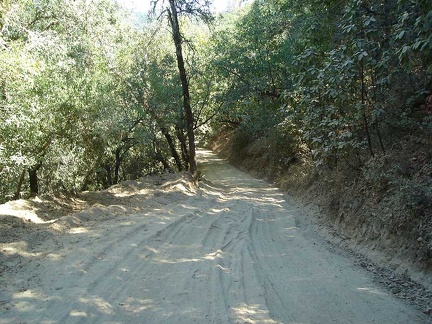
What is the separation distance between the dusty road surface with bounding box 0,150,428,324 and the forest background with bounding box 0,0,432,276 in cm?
140

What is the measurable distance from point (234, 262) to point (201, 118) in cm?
1707

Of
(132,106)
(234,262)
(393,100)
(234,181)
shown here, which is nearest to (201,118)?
(234,181)

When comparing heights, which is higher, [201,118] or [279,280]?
[201,118]

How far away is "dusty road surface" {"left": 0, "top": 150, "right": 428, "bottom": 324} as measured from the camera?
4.36 meters

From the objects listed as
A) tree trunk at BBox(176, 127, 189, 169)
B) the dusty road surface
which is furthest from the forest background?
the dusty road surface

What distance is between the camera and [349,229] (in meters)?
7.77

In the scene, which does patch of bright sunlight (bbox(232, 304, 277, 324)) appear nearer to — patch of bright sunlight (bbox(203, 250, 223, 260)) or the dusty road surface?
the dusty road surface

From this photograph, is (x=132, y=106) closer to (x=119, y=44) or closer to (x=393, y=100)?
(x=119, y=44)

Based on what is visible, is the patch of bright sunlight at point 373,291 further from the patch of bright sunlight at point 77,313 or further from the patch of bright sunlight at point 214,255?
the patch of bright sunlight at point 77,313

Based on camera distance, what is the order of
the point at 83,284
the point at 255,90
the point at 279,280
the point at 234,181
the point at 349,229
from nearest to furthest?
the point at 83,284, the point at 279,280, the point at 349,229, the point at 255,90, the point at 234,181

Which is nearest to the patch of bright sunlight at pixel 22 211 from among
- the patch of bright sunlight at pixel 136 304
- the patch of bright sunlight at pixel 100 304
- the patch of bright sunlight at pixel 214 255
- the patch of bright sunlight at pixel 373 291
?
the patch of bright sunlight at pixel 214 255

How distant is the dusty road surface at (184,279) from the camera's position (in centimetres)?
436

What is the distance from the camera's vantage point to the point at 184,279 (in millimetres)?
5320

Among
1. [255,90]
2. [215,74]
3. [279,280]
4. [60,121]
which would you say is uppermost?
[215,74]
